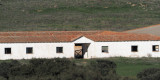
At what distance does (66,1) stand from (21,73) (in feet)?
231

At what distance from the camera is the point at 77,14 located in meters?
87.6

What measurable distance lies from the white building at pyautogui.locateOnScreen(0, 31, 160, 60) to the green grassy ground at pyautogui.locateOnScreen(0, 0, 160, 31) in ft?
70.8

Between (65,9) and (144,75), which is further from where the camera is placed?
(65,9)

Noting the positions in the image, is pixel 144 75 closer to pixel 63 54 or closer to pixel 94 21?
pixel 63 54

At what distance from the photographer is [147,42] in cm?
5134

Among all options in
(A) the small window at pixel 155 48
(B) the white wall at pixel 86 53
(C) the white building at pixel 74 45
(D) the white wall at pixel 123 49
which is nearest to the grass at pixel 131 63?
(D) the white wall at pixel 123 49

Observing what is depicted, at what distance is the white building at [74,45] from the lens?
161 feet

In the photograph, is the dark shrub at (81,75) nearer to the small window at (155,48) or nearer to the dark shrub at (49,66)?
the dark shrub at (49,66)

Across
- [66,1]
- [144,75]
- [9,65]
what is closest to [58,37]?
[9,65]

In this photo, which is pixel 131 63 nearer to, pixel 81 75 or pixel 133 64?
pixel 133 64

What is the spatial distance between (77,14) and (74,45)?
37506 millimetres

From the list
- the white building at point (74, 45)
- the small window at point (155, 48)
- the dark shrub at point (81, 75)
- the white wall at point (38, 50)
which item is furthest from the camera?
the small window at point (155, 48)

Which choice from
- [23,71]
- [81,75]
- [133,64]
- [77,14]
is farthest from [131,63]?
[77,14]

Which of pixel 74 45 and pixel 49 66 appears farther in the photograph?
pixel 74 45
